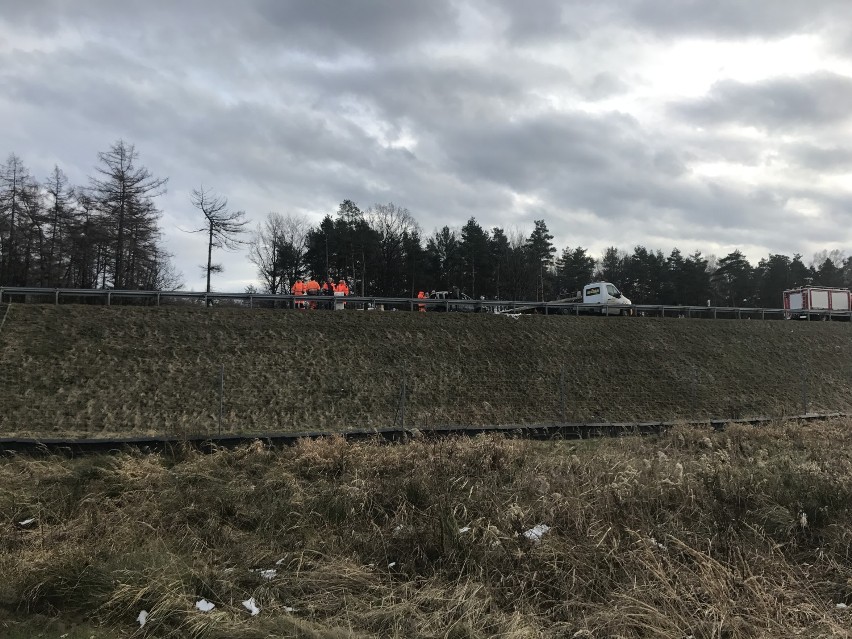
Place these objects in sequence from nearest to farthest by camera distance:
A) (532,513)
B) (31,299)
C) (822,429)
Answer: (532,513) → (822,429) → (31,299)

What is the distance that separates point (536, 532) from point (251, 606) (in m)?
2.73

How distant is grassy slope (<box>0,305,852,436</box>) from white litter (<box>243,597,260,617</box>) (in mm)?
7972

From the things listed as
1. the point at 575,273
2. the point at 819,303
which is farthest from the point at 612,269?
the point at 819,303

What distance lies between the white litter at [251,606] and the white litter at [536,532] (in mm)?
2559

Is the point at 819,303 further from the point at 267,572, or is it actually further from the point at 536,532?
the point at 267,572

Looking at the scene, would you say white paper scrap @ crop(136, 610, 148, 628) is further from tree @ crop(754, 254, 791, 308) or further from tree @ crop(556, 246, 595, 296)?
tree @ crop(754, 254, 791, 308)

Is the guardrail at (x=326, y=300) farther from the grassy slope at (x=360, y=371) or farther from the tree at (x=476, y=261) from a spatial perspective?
the tree at (x=476, y=261)

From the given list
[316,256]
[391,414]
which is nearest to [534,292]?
[316,256]

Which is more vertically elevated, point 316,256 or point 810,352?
point 316,256

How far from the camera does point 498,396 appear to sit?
636 inches

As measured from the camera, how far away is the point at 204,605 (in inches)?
Result: 163

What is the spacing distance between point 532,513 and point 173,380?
12345 mm

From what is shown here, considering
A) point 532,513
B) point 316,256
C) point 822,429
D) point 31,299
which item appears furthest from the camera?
point 316,256

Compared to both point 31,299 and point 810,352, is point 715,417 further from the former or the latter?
point 31,299
